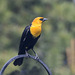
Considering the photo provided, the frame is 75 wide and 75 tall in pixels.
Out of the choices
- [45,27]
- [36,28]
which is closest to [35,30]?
[36,28]

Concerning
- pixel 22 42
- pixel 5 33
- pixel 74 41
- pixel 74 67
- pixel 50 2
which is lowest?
pixel 22 42

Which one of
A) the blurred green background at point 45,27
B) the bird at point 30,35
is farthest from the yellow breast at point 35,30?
the blurred green background at point 45,27

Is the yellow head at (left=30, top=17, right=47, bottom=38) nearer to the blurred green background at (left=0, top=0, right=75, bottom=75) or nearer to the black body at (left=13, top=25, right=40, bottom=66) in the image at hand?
the black body at (left=13, top=25, right=40, bottom=66)

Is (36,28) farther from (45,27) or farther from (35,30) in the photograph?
(45,27)

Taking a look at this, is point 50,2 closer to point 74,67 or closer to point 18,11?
point 18,11

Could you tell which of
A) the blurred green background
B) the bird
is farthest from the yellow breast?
the blurred green background

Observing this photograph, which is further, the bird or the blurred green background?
the blurred green background

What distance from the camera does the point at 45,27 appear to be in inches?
230

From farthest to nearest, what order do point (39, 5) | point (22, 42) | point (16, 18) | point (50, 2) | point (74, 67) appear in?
point (50, 2)
point (39, 5)
point (16, 18)
point (74, 67)
point (22, 42)

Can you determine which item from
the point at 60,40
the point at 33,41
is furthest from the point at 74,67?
the point at 33,41

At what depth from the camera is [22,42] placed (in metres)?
2.19

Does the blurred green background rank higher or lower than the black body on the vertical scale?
higher

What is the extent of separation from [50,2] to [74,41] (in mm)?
1493

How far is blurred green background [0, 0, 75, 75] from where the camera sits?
16.9 ft
